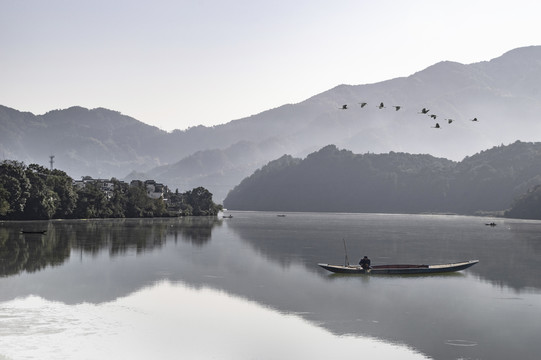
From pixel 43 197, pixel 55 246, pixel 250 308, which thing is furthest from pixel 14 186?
A: pixel 250 308

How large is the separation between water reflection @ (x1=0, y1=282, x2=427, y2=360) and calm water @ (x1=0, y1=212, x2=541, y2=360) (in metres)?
0.06

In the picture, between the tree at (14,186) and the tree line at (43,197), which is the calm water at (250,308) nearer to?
the tree at (14,186)

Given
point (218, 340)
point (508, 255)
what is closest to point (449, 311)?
point (218, 340)

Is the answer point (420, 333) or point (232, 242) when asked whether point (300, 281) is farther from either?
point (232, 242)

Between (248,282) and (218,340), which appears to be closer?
(218,340)

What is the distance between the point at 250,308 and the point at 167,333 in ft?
29.7

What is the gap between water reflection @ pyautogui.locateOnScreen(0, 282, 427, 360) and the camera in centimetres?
3127

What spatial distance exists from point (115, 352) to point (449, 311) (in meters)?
22.9

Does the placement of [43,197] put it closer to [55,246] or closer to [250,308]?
[55,246]

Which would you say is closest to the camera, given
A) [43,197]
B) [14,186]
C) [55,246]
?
[55,246]

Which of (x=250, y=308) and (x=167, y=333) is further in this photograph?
(x=250, y=308)

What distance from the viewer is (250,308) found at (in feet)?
143

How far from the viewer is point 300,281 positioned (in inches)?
2269

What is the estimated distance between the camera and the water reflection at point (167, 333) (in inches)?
1231
